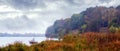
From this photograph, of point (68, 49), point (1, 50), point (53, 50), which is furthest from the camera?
point (68, 49)

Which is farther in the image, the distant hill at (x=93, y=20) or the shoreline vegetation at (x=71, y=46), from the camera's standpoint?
the distant hill at (x=93, y=20)

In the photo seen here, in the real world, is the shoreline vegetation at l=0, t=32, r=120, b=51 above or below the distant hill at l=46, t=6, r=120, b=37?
below

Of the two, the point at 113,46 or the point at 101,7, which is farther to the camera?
the point at 101,7

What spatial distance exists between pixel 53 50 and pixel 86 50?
233cm

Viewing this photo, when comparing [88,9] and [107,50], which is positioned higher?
[88,9]

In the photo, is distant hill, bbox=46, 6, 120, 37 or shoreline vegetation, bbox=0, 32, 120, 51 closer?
shoreline vegetation, bbox=0, 32, 120, 51

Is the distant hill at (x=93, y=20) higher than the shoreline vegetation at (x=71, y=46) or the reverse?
higher

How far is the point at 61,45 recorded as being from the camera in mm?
22281

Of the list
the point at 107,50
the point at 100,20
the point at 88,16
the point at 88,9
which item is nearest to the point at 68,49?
the point at 107,50

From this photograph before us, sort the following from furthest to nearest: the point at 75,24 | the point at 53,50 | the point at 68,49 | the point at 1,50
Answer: the point at 75,24, the point at 68,49, the point at 53,50, the point at 1,50

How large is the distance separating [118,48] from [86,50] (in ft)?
10.7

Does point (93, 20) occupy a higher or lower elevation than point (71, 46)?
higher

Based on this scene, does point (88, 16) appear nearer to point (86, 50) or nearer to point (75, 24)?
point (75, 24)

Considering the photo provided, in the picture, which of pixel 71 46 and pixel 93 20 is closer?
pixel 71 46
